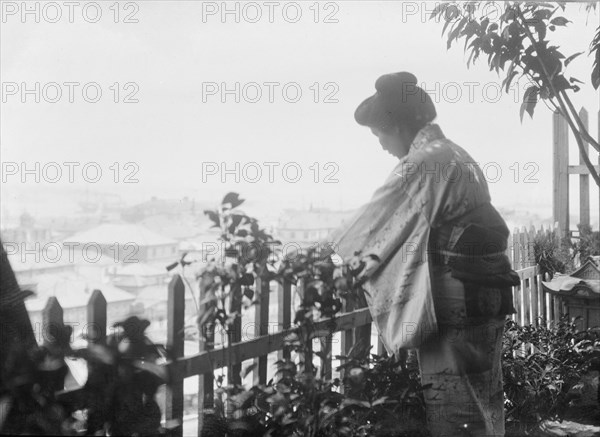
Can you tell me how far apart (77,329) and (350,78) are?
4.16 feet

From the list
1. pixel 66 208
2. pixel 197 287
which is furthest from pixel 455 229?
pixel 66 208

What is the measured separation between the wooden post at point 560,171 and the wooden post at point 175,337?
1.79 metres

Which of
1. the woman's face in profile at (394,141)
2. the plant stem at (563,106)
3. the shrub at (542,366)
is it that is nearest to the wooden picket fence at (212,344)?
the woman's face in profile at (394,141)

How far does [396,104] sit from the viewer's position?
2334mm

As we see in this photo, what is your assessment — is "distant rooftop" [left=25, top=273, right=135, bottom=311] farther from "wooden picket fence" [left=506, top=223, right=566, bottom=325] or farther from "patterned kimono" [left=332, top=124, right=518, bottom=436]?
"wooden picket fence" [left=506, top=223, right=566, bottom=325]

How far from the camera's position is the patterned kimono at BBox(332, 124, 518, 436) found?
2.28 metres

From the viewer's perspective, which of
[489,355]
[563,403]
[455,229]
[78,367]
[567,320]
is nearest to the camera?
[78,367]

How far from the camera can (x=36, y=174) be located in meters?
2.23

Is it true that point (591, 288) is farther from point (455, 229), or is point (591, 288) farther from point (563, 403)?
point (455, 229)

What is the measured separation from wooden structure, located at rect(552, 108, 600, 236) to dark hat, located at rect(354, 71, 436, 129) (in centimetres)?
96

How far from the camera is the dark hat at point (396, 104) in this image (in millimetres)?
2330

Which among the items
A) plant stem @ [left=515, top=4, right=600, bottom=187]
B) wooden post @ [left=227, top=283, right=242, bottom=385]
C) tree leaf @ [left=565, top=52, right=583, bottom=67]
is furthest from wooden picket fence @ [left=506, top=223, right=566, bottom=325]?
wooden post @ [left=227, top=283, right=242, bottom=385]

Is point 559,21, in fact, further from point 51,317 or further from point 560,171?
point 51,317

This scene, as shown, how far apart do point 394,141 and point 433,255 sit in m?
0.41
